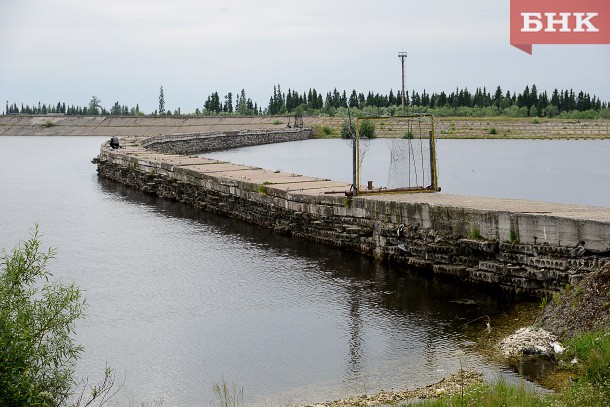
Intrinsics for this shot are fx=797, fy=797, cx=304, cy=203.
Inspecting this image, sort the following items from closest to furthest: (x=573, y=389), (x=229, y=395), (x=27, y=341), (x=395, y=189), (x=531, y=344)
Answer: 1. (x=27, y=341)
2. (x=573, y=389)
3. (x=229, y=395)
4. (x=531, y=344)
5. (x=395, y=189)

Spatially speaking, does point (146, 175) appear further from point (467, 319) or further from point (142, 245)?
point (467, 319)

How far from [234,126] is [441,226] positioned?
325 feet

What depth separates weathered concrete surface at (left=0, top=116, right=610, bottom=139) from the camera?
108 metres

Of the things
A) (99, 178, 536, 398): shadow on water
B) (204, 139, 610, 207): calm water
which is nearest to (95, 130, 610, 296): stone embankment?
(99, 178, 536, 398): shadow on water

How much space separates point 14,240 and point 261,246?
301 inches

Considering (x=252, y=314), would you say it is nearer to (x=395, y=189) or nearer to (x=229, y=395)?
(x=229, y=395)

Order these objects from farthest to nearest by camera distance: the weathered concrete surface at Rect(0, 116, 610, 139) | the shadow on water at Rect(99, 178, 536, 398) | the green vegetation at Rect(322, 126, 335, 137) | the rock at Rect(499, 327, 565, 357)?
the green vegetation at Rect(322, 126, 335, 137) < the weathered concrete surface at Rect(0, 116, 610, 139) < the shadow on water at Rect(99, 178, 536, 398) < the rock at Rect(499, 327, 565, 357)

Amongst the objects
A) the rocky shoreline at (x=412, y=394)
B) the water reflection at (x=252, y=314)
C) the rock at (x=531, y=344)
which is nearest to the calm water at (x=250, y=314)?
the water reflection at (x=252, y=314)

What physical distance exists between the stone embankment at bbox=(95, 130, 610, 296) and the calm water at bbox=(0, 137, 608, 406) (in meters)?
0.58

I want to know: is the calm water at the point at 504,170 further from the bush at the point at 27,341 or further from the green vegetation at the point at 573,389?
the bush at the point at 27,341

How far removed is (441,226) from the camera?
18.5 meters

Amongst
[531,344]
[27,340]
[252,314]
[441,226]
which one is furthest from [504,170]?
[27,340]

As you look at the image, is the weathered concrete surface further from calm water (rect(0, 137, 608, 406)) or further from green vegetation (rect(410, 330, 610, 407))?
green vegetation (rect(410, 330, 610, 407))

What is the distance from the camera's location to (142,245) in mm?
23922
